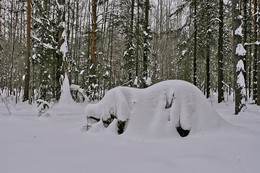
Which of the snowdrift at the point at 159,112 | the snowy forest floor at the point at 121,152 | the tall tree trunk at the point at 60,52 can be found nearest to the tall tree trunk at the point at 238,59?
the snowy forest floor at the point at 121,152

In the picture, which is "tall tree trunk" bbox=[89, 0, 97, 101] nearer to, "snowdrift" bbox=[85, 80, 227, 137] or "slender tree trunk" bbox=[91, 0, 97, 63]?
"slender tree trunk" bbox=[91, 0, 97, 63]

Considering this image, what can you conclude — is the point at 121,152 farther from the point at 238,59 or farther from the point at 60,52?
the point at 60,52

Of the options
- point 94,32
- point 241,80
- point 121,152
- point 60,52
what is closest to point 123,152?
point 121,152

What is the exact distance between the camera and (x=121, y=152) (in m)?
3.11

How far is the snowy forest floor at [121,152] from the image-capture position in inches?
95.8

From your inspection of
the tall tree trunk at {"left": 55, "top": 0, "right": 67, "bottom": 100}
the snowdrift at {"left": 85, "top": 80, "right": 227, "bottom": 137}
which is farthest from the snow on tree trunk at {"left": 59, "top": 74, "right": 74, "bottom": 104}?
the snowdrift at {"left": 85, "top": 80, "right": 227, "bottom": 137}

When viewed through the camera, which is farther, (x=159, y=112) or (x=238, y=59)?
(x=238, y=59)

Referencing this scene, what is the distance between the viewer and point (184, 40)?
1375 centimetres

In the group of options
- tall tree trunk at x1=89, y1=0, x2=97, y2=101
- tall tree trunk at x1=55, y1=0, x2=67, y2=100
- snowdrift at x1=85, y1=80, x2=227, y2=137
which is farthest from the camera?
tall tree trunk at x1=89, y1=0, x2=97, y2=101

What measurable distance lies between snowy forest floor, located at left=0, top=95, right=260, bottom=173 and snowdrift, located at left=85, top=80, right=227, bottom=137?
10.4 inches

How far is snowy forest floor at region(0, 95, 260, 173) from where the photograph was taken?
2434 millimetres

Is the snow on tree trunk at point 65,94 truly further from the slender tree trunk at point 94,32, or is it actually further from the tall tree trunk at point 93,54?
the slender tree trunk at point 94,32

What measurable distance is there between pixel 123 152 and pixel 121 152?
0.04 metres

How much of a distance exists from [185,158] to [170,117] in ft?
4.56
